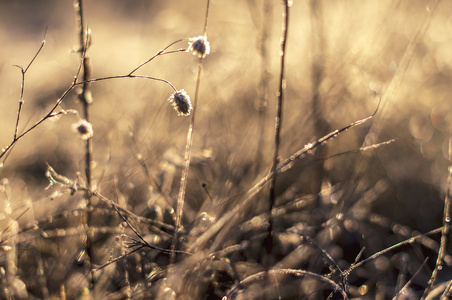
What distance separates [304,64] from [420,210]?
1007 millimetres

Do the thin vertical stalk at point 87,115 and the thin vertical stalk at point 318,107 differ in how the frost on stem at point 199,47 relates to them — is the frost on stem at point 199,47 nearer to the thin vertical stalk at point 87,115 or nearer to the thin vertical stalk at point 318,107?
the thin vertical stalk at point 87,115

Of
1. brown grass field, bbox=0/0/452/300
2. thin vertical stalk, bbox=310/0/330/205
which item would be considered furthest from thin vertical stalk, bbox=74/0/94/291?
thin vertical stalk, bbox=310/0/330/205

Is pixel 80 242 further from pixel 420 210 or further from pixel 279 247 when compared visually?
pixel 420 210

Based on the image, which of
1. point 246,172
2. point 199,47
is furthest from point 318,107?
point 199,47

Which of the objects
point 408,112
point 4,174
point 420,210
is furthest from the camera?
point 408,112

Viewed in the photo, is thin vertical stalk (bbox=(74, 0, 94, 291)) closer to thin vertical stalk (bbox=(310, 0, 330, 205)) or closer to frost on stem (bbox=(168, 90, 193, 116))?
frost on stem (bbox=(168, 90, 193, 116))

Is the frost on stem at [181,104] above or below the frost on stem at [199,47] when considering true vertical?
below

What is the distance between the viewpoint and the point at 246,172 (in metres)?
1.74

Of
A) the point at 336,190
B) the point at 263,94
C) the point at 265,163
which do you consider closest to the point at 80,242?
the point at 265,163

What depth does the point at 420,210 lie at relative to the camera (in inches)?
67.8

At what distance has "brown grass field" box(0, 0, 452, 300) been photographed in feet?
3.76

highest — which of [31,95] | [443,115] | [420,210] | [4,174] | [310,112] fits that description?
[31,95]

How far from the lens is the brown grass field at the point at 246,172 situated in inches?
45.1

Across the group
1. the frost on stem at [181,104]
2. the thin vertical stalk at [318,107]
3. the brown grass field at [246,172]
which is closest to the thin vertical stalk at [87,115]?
the brown grass field at [246,172]
